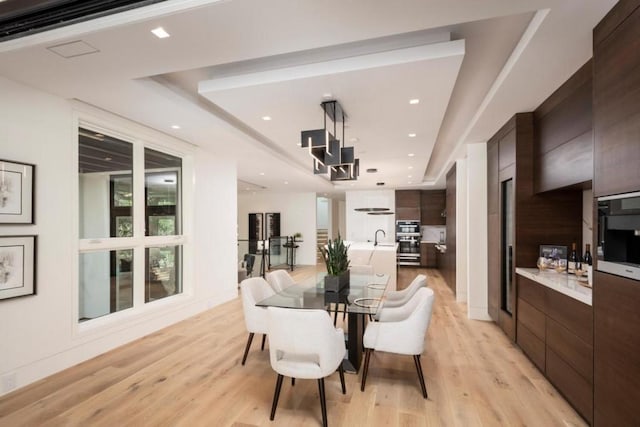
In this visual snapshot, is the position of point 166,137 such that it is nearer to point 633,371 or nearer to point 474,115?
point 474,115

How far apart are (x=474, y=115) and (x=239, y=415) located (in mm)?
4139

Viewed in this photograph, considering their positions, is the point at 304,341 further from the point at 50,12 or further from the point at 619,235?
the point at 50,12

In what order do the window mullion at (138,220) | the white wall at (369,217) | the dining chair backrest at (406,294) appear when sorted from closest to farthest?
the dining chair backrest at (406,294), the window mullion at (138,220), the white wall at (369,217)

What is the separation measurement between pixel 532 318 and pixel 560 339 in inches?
25.3

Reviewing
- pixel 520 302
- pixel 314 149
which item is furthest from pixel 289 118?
pixel 520 302

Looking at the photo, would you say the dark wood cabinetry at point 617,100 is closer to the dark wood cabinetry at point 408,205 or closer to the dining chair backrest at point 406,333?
the dining chair backrest at point 406,333

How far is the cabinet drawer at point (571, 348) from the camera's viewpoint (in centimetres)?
228

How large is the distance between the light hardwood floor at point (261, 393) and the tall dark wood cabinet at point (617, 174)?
2.16 ft

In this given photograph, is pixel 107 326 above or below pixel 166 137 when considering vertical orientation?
below

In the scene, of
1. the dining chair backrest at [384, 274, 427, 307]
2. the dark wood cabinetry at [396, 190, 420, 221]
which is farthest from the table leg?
the dark wood cabinetry at [396, 190, 420, 221]

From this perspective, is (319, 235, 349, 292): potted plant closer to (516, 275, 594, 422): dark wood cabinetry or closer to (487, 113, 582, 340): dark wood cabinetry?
(516, 275, 594, 422): dark wood cabinetry

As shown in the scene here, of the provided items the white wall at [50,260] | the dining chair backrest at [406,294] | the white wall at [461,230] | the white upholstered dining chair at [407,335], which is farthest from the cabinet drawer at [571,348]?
the white wall at [50,260]

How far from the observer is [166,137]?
4.53 metres

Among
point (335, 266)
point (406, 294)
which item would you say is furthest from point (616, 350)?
point (335, 266)
